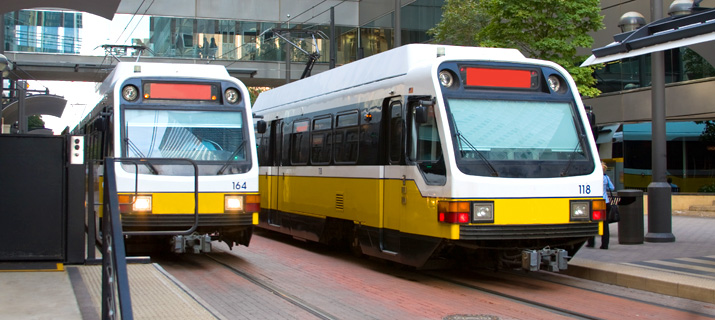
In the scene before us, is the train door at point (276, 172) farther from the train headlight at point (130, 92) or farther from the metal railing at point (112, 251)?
the metal railing at point (112, 251)

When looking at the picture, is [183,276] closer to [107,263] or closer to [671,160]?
[107,263]

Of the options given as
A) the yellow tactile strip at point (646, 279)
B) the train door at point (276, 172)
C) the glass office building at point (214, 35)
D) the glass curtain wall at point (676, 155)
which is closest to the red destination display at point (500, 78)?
the yellow tactile strip at point (646, 279)

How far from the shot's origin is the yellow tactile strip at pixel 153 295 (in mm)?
6531

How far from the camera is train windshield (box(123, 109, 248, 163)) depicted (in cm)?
1138

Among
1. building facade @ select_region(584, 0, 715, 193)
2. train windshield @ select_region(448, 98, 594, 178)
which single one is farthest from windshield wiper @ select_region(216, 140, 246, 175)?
building facade @ select_region(584, 0, 715, 193)

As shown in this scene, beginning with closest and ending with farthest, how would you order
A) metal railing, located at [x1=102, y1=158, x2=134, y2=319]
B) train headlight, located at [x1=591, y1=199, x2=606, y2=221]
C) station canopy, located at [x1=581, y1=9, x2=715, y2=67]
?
metal railing, located at [x1=102, y1=158, x2=134, y2=319], station canopy, located at [x1=581, y1=9, x2=715, y2=67], train headlight, located at [x1=591, y1=199, x2=606, y2=221]

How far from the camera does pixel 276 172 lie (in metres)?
16.0

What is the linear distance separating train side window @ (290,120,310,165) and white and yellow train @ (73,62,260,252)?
2556mm

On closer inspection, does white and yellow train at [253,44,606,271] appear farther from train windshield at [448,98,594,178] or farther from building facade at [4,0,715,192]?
building facade at [4,0,715,192]

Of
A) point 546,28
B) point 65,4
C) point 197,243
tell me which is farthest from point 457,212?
point 546,28

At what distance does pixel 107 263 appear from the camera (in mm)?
5691

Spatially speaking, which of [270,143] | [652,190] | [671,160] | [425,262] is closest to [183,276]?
[425,262]

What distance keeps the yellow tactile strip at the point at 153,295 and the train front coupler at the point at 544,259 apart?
164 inches

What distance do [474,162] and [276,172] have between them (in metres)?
7.09
